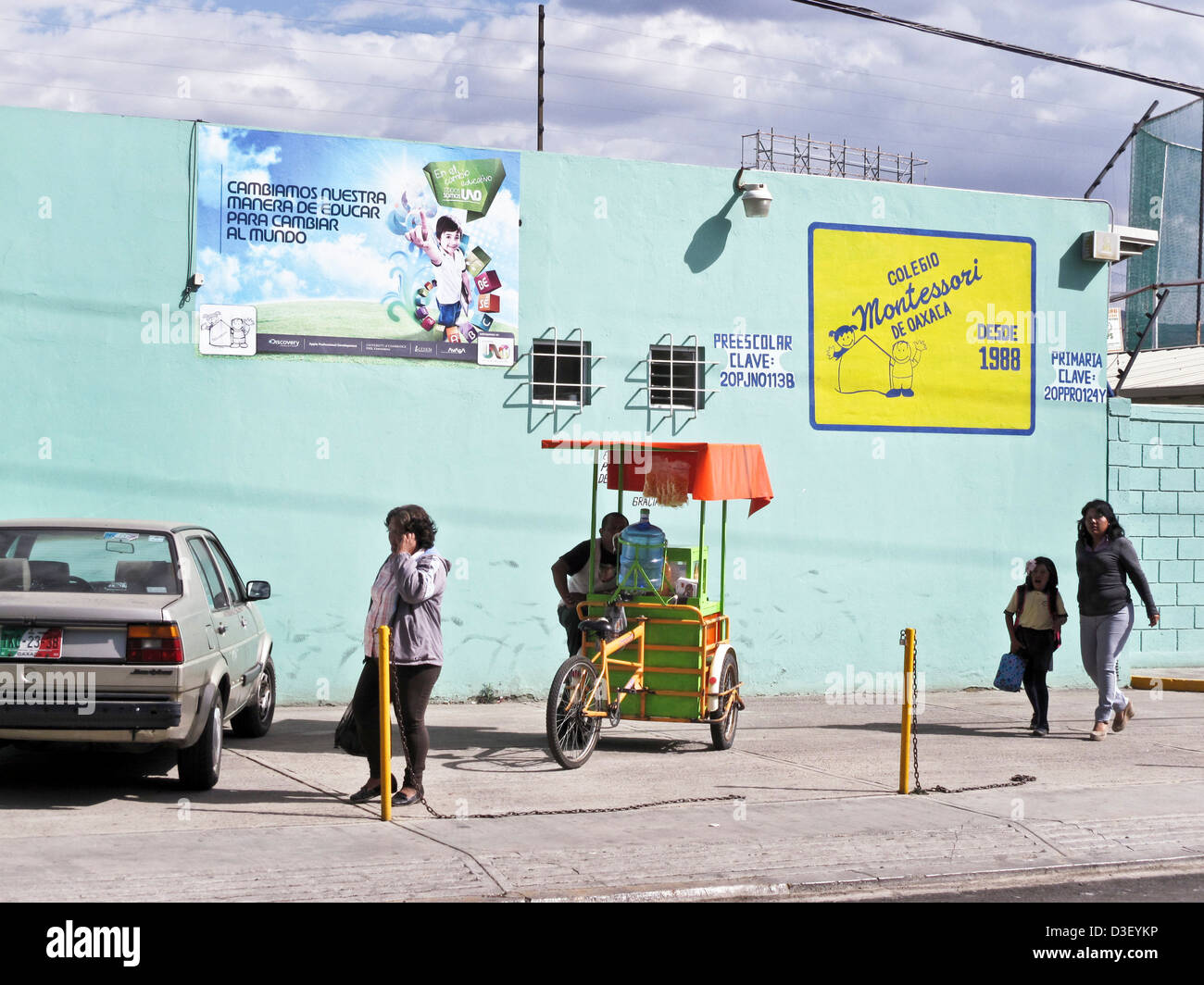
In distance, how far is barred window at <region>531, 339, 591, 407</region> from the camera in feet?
43.3

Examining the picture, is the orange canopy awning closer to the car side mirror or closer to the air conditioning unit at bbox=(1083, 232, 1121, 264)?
the car side mirror

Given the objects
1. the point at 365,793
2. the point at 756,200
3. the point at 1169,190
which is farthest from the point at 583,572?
the point at 1169,190

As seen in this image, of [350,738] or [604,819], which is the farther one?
[350,738]

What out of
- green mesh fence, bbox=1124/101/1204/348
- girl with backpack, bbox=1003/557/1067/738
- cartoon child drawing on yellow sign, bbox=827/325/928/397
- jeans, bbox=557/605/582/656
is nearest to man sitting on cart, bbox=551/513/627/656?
jeans, bbox=557/605/582/656

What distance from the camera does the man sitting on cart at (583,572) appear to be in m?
10.7

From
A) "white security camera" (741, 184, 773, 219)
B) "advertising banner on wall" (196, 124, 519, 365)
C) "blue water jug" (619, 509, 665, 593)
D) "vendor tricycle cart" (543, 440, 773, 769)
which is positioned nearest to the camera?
"vendor tricycle cart" (543, 440, 773, 769)

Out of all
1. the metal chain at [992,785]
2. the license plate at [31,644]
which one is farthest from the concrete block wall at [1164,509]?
the license plate at [31,644]

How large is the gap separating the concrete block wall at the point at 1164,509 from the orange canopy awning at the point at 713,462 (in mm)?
6379

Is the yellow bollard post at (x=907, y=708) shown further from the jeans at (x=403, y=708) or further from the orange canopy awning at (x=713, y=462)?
the jeans at (x=403, y=708)

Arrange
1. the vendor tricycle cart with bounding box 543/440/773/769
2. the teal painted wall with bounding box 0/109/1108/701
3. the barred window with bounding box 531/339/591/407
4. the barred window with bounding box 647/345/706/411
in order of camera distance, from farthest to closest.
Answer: the barred window with bounding box 647/345/706/411
the barred window with bounding box 531/339/591/407
the teal painted wall with bounding box 0/109/1108/701
the vendor tricycle cart with bounding box 543/440/773/769

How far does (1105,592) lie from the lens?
1156cm

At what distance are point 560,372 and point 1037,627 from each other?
4883 mm

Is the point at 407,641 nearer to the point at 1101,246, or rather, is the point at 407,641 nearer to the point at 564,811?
the point at 564,811
